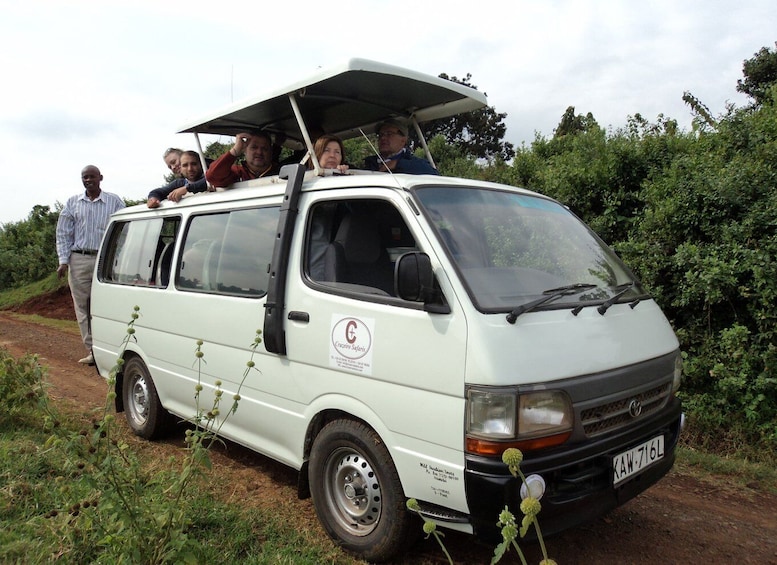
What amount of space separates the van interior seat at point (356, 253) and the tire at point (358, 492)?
0.86 m

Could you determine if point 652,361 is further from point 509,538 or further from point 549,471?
point 509,538

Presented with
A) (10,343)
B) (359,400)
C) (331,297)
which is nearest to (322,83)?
(331,297)

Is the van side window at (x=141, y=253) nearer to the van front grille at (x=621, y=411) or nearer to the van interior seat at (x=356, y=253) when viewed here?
the van interior seat at (x=356, y=253)

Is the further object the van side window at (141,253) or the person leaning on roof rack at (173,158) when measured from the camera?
the person leaning on roof rack at (173,158)

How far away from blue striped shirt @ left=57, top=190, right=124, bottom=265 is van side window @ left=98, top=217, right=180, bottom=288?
1.61 meters

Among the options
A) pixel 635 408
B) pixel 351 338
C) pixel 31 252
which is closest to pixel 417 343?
pixel 351 338

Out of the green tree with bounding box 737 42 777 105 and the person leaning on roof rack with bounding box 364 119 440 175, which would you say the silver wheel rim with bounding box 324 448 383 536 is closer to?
the person leaning on roof rack with bounding box 364 119 440 175

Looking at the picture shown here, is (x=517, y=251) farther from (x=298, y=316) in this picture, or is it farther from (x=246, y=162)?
(x=246, y=162)

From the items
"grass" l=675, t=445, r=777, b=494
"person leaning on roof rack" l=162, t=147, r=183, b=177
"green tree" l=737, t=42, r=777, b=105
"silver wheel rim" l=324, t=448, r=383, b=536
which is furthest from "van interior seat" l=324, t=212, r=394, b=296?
"green tree" l=737, t=42, r=777, b=105

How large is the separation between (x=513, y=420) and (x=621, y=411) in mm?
735

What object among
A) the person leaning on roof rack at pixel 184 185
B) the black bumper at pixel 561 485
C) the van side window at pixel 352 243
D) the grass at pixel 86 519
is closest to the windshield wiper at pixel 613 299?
the black bumper at pixel 561 485

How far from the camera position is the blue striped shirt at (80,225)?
724 cm

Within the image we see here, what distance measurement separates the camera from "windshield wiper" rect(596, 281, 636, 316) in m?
3.05

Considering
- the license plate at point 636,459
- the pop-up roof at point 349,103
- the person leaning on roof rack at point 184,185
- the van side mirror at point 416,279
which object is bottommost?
the license plate at point 636,459
